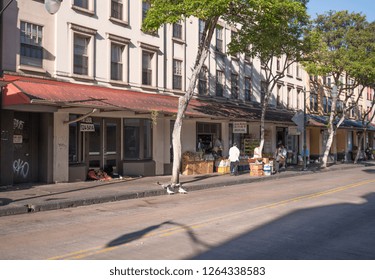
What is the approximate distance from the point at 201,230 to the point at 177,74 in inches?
640

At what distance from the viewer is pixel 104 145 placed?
63.7ft

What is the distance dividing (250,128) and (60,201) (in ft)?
63.3

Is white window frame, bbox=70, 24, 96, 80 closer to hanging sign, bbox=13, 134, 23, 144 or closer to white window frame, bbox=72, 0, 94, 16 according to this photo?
white window frame, bbox=72, 0, 94, 16

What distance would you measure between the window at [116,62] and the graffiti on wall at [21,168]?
5.75 metres

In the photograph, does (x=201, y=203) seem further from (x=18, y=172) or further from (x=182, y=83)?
(x=182, y=83)

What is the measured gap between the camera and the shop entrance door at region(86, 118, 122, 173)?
1894 cm

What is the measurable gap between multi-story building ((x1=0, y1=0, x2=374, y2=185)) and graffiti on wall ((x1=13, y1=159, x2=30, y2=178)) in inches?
1.5

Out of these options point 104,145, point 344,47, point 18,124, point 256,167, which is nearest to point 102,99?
point 18,124

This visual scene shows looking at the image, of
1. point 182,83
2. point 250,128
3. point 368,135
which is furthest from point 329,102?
point 182,83

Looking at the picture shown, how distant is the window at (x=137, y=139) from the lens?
20.7 meters

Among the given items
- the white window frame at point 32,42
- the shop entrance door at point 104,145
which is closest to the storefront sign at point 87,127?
the shop entrance door at point 104,145

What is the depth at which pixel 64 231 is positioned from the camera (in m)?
8.76

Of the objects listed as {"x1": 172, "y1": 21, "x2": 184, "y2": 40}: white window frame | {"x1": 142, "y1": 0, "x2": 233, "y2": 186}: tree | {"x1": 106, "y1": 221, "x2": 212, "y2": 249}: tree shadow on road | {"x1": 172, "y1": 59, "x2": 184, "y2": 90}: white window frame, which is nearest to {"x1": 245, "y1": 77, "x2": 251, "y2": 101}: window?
{"x1": 172, "y1": 59, "x2": 184, "y2": 90}: white window frame

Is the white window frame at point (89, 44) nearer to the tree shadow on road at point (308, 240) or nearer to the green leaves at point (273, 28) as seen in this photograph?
the green leaves at point (273, 28)
